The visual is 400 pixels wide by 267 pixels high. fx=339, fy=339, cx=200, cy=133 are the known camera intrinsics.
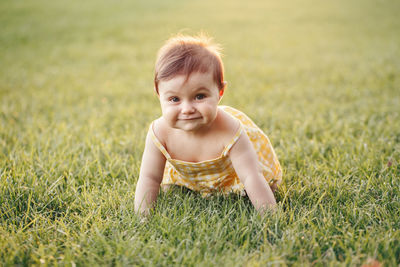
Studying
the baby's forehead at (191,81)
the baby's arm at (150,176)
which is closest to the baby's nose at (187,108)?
the baby's forehead at (191,81)

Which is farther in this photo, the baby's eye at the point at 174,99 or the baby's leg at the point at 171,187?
the baby's leg at the point at 171,187

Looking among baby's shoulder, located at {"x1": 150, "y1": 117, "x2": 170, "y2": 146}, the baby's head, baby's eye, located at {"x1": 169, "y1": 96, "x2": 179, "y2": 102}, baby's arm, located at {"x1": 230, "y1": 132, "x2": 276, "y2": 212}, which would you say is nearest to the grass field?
baby's arm, located at {"x1": 230, "y1": 132, "x2": 276, "y2": 212}

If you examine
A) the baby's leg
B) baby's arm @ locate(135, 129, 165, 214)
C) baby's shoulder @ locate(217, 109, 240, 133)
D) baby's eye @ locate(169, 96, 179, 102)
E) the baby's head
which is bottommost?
the baby's leg

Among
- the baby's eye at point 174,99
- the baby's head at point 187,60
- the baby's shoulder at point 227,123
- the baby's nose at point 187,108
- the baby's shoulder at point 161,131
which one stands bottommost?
the baby's shoulder at point 161,131

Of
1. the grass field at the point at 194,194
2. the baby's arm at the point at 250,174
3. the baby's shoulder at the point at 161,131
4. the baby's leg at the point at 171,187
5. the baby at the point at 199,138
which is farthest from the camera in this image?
the baby's leg at the point at 171,187

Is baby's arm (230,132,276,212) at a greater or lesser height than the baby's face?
lesser

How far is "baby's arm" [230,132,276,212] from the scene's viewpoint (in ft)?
6.65

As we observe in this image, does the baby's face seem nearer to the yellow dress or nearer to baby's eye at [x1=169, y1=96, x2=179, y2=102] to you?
baby's eye at [x1=169, y1=96, x2=179, y2=102]

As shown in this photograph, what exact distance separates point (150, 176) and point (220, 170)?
1.50 feet

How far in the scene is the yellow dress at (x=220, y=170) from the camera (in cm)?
212

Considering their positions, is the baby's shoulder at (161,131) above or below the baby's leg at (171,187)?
above

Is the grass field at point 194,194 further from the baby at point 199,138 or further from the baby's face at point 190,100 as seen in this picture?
the baby's face at point 190,100

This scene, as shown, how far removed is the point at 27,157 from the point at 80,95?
2.41 metres

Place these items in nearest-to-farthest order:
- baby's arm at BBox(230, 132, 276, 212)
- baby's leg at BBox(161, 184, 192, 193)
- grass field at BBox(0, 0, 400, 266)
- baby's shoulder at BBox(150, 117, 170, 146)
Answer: grass field at BBox(0, 0, 400, 266), baby's arm at BBox(230, 132, 276, 212), baby's shoulder at BBox(150, 117, 170, 146), baby's leg at BBox(161, 184, 192, 193)
